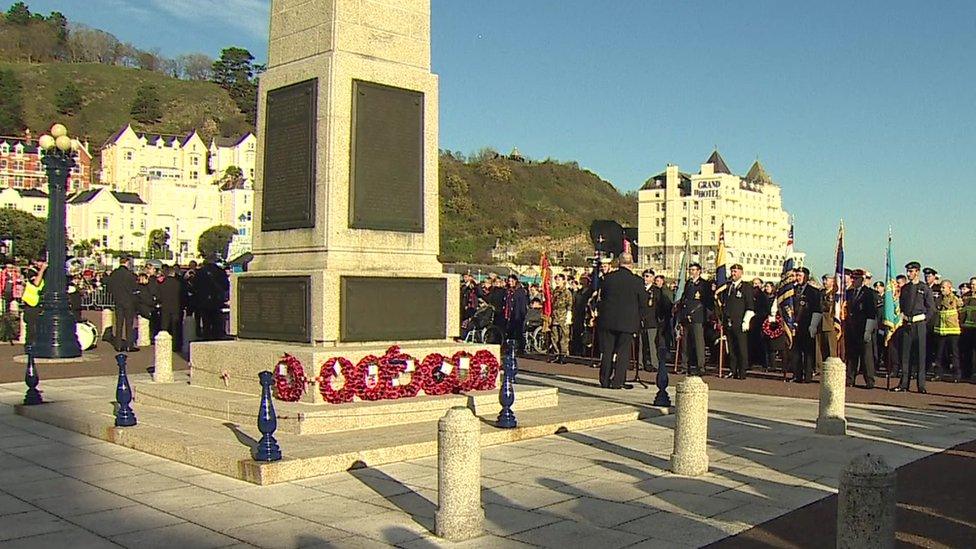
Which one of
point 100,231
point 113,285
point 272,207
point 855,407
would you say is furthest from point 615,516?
point 100,231

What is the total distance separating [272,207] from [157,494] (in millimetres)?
5062

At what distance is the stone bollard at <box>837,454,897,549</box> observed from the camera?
514cm

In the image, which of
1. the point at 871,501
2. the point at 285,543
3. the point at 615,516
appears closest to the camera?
the point at 871,501

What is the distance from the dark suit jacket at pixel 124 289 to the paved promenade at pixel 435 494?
37.4 ft

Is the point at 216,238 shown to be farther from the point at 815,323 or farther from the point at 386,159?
the point at 386,159

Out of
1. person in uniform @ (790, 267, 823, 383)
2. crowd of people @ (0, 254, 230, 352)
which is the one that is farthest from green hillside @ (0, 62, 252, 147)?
person in uniform @ (790, 267, 823, 383)

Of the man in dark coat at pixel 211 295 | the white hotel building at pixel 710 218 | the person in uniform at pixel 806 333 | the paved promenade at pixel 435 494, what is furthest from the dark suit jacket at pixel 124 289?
the white hotel building at pixel 710 218

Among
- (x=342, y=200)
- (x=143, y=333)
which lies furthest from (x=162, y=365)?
(x=143, y=333)

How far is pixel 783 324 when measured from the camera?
64.1ft

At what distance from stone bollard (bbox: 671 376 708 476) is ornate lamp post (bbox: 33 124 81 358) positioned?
1542 centimetres

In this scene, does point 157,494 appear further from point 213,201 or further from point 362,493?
point 213,201

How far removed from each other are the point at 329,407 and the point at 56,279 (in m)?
12.2

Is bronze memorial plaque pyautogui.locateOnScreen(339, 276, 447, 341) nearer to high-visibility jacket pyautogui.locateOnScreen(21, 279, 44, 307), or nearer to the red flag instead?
the red flag

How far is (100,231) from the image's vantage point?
125 m
